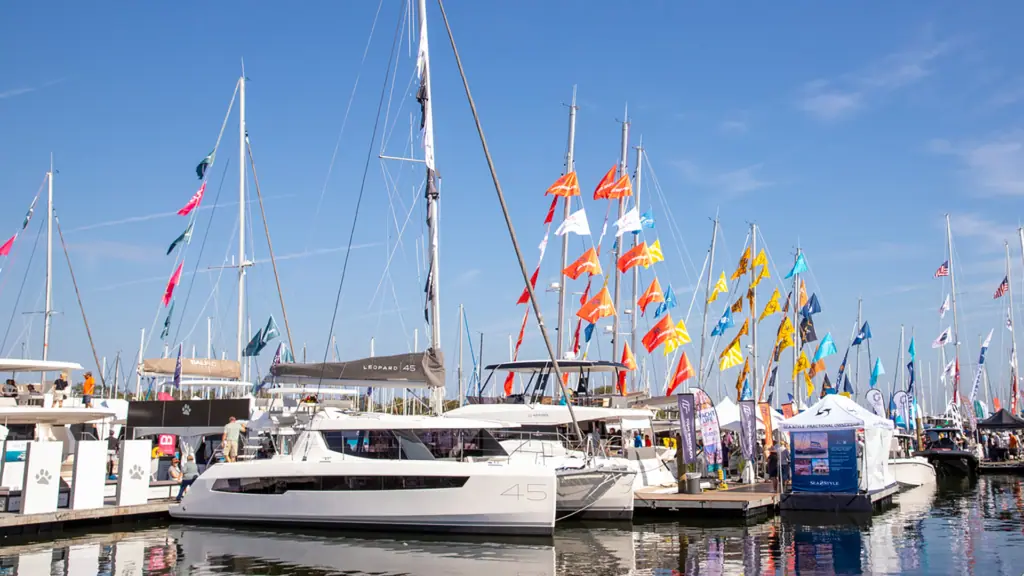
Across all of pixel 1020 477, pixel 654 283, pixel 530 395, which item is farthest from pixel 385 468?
pixel 1020 477

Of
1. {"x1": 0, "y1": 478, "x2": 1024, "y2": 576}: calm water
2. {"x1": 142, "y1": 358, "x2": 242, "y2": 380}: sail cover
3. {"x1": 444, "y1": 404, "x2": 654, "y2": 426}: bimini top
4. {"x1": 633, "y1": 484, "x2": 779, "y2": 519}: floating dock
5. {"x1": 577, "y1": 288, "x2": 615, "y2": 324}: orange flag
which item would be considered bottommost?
{"x1": 0, "y1": 478, "x2": 1024, "y2": 576}: calm water

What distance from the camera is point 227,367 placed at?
111 ft

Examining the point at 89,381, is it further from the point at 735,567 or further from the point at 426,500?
the point at 735,567

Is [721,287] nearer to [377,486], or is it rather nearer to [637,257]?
[637,257]

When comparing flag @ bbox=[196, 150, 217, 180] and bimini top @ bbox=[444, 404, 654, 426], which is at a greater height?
flag @ bbox=[196, 150, 217, 180]

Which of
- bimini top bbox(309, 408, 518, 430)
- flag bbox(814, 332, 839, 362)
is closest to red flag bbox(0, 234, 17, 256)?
bimini top bbox(309, 408, 518, 430)

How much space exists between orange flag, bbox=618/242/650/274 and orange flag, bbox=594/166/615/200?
267 cm

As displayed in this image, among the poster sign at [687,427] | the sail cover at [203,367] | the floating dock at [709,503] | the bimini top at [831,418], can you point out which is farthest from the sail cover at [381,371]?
the bimini top at [831,418]

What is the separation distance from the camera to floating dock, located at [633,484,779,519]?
78.5 feet

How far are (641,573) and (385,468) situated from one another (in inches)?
285

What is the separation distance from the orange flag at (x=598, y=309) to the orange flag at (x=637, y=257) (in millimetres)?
1660

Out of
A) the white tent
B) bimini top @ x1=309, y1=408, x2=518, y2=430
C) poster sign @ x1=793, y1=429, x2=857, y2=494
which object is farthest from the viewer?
the white tent

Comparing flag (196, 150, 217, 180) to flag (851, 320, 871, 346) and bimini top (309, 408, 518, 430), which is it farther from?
flag (851, 320, 871, 346)

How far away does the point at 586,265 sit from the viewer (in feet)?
117
